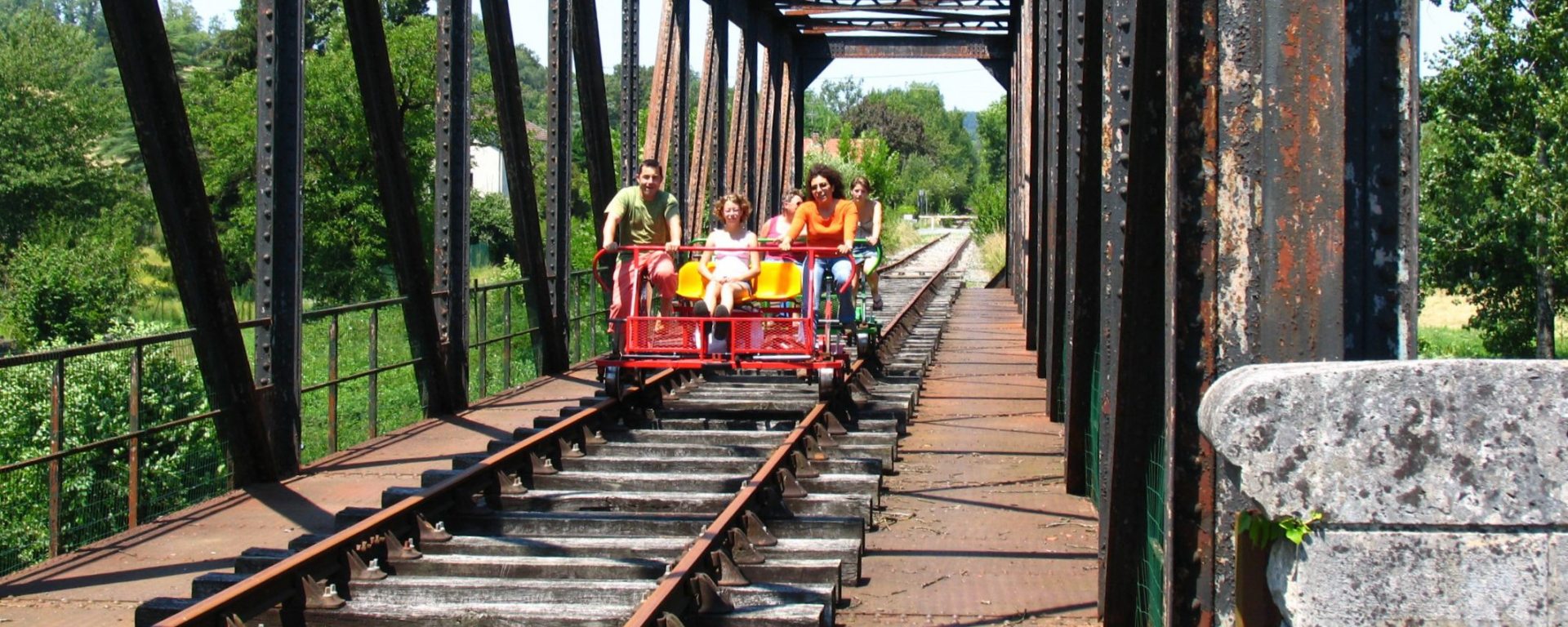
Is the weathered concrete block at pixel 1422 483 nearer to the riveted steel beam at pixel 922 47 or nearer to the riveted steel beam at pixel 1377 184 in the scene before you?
the riveted steel beam at pixel 1377 184

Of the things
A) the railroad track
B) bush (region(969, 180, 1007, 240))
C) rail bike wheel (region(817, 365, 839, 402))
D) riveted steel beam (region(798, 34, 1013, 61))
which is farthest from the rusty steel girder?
bush (region(969, 180, 1007, 240))

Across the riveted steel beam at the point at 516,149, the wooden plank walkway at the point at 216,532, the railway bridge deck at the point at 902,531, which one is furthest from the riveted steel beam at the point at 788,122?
the wooden plank walkway at the point at 216,532

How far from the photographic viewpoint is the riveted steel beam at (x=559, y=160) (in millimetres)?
14891

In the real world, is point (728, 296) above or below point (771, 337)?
above

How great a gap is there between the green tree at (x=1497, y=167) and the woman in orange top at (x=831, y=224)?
27373 millimetres

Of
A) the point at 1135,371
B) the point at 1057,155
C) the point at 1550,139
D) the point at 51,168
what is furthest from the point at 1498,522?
the point at 51,168

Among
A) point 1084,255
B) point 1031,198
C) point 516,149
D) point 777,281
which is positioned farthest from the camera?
point 1031,198

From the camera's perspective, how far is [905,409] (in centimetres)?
1160

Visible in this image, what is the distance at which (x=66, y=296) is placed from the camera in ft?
126

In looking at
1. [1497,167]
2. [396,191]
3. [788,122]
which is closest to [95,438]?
[396,191]

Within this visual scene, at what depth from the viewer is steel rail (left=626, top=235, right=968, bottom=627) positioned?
5.27m

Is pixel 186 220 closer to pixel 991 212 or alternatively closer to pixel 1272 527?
pixel 1272 527

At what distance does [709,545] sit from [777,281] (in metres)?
5.89

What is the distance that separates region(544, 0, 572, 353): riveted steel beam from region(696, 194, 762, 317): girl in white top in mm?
3407
